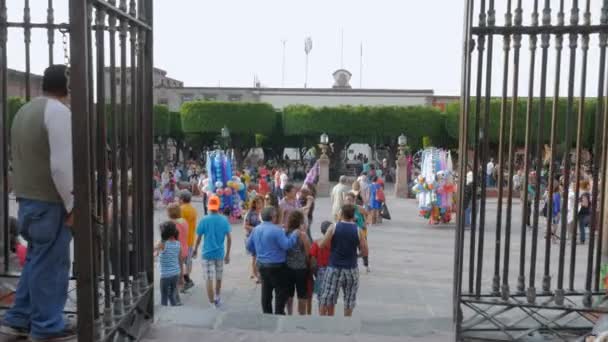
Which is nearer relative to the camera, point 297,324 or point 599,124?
point 599,124

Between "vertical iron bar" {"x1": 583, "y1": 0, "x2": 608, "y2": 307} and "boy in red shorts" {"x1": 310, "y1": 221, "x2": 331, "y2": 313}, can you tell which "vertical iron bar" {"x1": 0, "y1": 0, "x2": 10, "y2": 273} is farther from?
"vertical iron bar" {"x1": 583, "y1": 0, "x2": 608, "y2": 307}

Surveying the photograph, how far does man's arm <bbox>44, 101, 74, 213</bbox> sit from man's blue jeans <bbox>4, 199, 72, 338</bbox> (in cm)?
25

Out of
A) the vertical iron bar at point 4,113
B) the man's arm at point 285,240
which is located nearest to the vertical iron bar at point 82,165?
the vertical iron bar at point 4,113

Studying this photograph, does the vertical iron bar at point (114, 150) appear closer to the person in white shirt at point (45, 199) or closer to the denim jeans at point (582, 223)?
the person in white shirt at point (45, 199)

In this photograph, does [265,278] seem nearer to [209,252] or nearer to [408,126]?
[209,252]

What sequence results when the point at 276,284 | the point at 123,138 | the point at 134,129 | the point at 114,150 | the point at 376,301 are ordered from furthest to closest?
the point at 376,301 < the point at 276,284 < the point at 134,129 < the point at 123,138 < the point at 114,150

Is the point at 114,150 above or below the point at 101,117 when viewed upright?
below

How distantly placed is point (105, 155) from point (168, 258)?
3.88 m

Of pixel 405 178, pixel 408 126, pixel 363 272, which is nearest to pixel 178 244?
pixel 363 272

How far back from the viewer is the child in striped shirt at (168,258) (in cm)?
701

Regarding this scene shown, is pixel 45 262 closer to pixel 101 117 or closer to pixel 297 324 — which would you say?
pixel 101 117

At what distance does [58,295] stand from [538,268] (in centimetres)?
882

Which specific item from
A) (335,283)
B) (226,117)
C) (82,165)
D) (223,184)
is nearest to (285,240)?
(335,283)

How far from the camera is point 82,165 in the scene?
296 cm
